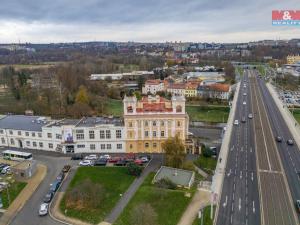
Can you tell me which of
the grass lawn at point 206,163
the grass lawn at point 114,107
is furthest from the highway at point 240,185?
the grass lawn at point 114,107

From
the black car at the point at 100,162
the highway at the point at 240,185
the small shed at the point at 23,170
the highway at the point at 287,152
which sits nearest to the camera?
the highway at the point at 240,185

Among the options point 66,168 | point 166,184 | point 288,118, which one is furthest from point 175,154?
point 288,118

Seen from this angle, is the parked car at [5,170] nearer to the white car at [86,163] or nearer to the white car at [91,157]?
the white car at [86,163]

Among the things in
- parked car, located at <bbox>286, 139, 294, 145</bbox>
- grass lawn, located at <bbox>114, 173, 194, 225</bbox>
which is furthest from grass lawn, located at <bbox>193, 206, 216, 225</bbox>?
parked car, located at <bbox>286, 139, 294, 145</bbox>

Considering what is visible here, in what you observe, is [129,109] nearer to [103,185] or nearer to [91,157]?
[91,157]

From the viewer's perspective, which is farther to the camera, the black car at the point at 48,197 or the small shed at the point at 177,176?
the small shed at the point at 177,176

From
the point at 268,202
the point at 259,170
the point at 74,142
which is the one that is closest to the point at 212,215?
the point at 268,202

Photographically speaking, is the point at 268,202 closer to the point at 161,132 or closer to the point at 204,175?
the point at 204,175
